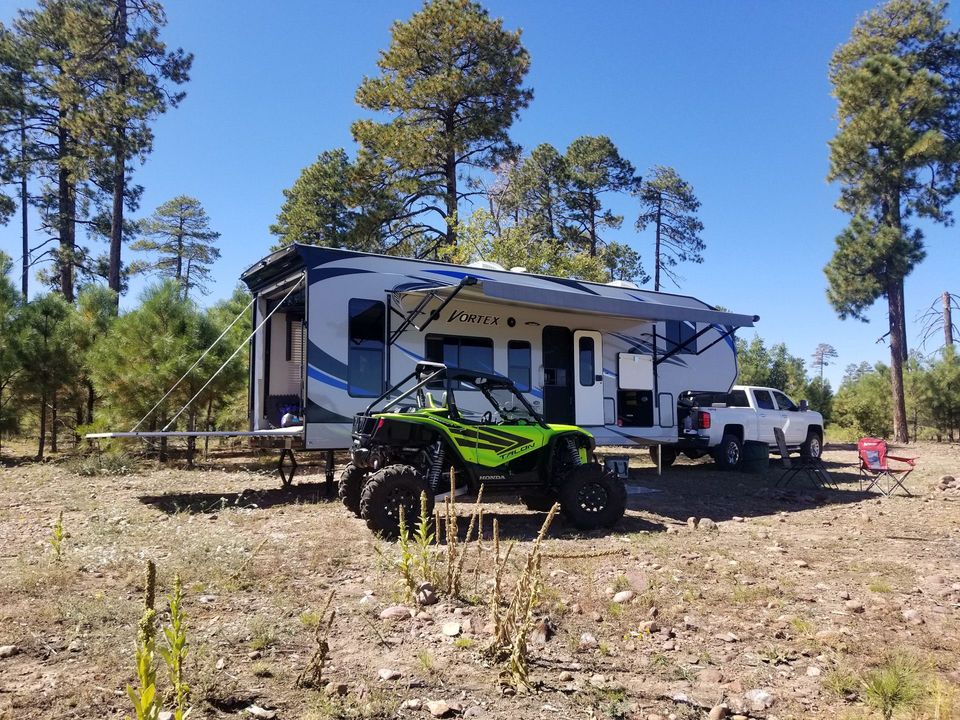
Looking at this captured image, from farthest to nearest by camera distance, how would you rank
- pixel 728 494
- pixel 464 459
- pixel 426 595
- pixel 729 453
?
1. pixel 729 453
2. pixel 728 494
3. pixel 464 459
4. pixel 426 595

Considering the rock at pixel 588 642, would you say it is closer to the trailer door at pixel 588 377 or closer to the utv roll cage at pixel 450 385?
the utv roll cage at pixel 450 385

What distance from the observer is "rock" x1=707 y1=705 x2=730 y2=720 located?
10.4ft

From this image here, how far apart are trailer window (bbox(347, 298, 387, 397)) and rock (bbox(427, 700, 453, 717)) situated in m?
6.20

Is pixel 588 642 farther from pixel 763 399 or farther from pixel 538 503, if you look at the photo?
pixel 763 399

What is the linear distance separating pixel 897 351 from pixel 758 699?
24.3 m

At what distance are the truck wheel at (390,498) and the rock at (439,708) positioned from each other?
3.42 meters

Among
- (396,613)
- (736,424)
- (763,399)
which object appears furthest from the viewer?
(763,399)

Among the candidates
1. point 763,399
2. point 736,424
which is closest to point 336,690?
point 736,424

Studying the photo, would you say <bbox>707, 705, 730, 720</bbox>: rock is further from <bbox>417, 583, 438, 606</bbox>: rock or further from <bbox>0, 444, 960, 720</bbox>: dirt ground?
<bbox>417, 583, 438, 606</bbox>: rock

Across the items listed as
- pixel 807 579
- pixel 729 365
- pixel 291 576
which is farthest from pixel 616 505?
pixel 729 365

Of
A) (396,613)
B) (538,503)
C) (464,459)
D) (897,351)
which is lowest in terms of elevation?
(396,613)

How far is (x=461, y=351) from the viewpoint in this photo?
10383 mm

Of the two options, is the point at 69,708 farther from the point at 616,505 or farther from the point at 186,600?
the point at 616,505

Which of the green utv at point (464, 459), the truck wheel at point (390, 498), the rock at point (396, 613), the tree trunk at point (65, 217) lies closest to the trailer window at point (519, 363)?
the green utv at point (464, 459)
